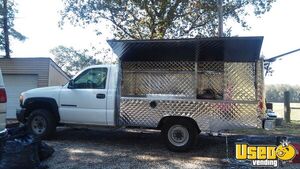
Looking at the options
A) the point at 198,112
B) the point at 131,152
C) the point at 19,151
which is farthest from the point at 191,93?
the point at 19,151

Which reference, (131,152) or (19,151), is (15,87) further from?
(19,151)

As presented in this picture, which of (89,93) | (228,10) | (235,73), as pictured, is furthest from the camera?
(228,10)

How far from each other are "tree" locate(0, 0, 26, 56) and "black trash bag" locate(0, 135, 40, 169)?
1841cm

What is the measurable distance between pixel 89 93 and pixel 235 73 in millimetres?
3798

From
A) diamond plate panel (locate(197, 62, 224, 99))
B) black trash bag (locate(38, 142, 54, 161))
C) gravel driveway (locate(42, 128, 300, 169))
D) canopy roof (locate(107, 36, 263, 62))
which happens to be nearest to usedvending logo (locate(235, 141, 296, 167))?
gravel driveway (locate(42, 128, 300, 169))

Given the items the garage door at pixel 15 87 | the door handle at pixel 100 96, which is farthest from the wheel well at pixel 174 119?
the garage door at pixel 15 87

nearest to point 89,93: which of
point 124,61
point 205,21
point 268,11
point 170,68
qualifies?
point 124,61

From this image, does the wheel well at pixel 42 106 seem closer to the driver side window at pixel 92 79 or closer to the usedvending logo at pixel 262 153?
the driver side window at pixel 92 79

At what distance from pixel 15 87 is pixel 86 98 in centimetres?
1120

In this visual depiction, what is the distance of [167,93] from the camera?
1063 centimetres

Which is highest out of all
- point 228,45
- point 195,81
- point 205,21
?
point 205,21

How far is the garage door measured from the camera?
20422 mm

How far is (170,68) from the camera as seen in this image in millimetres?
10922

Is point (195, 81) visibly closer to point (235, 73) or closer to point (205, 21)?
point (235, 73)
